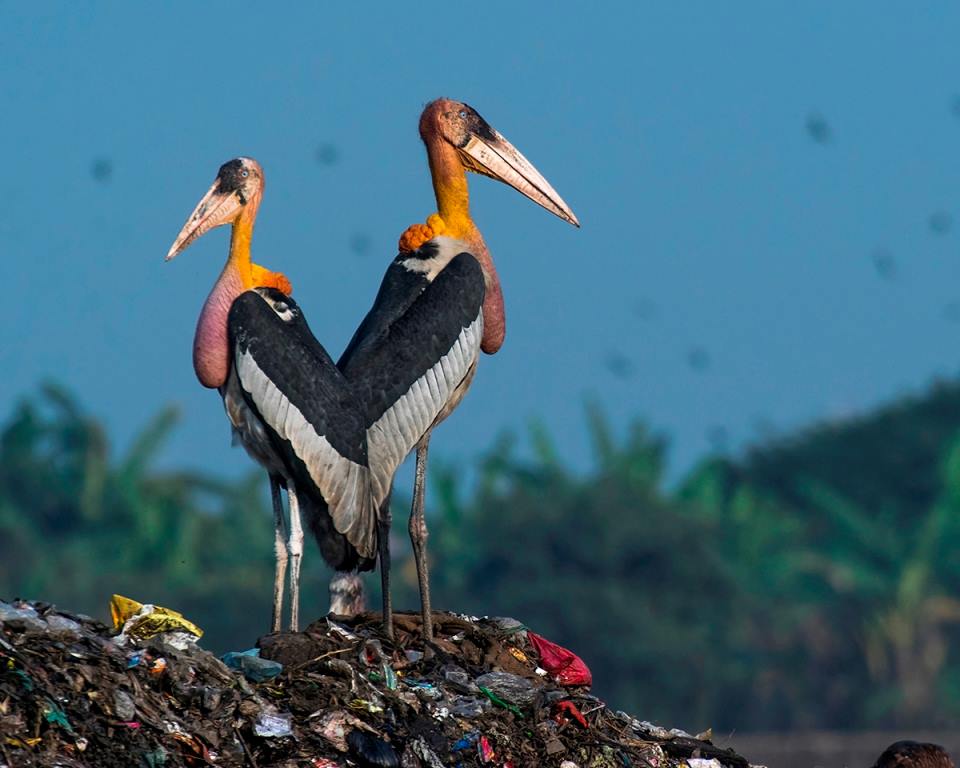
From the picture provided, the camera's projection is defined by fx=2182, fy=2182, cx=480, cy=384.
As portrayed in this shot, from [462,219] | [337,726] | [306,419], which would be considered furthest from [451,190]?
[337,726]

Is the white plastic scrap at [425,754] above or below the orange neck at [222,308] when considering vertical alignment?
below

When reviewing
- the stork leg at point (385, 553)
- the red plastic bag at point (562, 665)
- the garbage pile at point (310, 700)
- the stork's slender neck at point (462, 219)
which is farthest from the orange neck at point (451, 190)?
the red plastic bag at point (562, 665)

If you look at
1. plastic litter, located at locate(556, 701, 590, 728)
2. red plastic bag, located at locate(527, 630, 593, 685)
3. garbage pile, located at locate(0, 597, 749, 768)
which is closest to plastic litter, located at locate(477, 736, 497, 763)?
garbage pile, located at locate(0, 597, 749, 768)

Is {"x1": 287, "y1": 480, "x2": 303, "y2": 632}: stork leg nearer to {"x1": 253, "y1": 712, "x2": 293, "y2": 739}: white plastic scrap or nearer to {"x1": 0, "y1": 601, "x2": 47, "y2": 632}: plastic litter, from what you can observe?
{"x1": 253, "y1": 712, "x2": 293, "y2": 739}: white plastic scrap

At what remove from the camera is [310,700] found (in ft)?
25.7

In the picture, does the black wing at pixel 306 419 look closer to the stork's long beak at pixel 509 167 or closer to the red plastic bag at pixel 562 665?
the red plastic bag at pixel 562 665

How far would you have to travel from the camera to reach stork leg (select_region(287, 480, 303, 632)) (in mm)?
8969

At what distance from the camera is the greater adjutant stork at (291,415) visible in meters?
8.99

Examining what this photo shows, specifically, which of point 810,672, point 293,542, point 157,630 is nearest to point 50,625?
point 157,630

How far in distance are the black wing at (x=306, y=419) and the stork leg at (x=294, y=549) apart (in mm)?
140

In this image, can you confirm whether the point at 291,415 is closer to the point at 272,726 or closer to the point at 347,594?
the point at 347,594

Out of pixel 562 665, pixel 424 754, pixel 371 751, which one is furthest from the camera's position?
pixel 562 665

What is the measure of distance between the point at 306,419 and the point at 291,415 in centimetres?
7

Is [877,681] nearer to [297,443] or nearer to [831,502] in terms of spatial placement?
[831,502]
